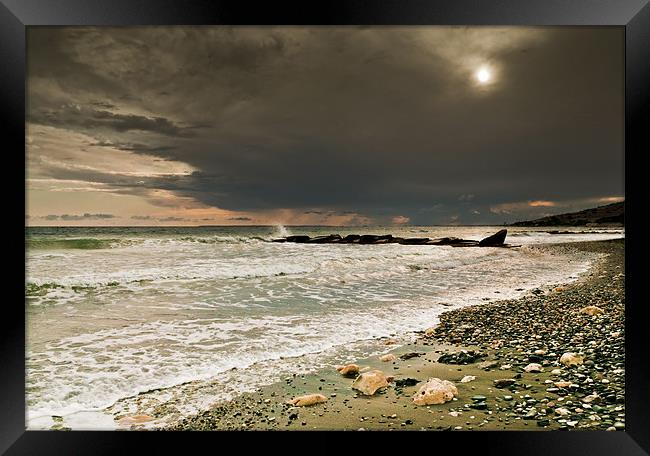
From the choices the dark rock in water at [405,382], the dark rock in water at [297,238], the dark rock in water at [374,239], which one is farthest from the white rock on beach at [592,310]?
the dark rock in water at [297,238]

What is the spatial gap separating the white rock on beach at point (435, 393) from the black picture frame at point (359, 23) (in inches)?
6.9

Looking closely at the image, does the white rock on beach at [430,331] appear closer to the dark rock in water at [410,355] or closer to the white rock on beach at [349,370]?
the dark rock in water at [410,355]

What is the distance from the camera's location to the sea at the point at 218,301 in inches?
82.5

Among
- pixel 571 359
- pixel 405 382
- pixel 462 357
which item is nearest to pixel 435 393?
pixel 405 382

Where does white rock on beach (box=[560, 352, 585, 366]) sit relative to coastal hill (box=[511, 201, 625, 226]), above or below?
below

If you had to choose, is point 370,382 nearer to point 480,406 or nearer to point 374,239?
point 480,406

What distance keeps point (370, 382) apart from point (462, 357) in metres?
0.79

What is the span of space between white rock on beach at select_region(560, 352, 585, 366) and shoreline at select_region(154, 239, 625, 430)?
3cm

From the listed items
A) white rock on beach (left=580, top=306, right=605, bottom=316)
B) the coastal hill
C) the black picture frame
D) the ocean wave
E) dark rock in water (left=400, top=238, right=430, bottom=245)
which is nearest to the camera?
the black picture frame

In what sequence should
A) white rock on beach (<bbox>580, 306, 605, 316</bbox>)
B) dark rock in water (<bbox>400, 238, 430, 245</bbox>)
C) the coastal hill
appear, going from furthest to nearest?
dark rock in water (<bbox>400, 238, 430, 245</bbox>), white rock on beach (<bbox>580, 306, 605, 316</bbox>), the coastal hill

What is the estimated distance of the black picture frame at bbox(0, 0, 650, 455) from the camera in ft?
5.86

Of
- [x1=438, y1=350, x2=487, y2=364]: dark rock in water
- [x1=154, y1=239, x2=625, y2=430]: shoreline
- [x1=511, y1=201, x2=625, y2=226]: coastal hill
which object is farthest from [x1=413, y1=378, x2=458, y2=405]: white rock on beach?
[x1=511, y1=201, x2=625, y2=226]: coastal hill

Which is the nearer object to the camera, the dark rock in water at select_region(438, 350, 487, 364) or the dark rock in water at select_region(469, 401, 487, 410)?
the dark rock in water at select_region(469, 401, 487, 410)

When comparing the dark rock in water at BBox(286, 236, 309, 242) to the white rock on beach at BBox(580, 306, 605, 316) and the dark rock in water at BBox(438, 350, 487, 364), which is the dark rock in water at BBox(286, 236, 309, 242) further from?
the white rock on beach at BBox(580, 306, 605, 316)
